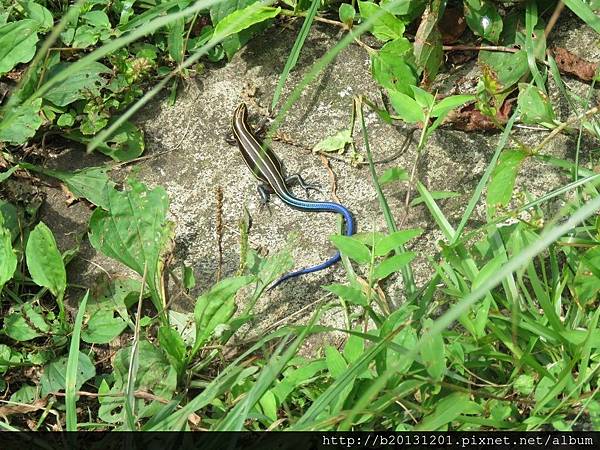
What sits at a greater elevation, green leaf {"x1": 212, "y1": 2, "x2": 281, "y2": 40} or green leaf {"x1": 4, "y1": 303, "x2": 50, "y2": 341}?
green leaf {"x1": 212, "y1": 2, "x2": 281, "y2": 40}

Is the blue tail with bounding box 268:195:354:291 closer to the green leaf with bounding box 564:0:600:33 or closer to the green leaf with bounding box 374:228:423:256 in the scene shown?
the green leaf with bounding box 374:228:423:256

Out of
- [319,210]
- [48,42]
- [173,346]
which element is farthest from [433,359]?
[48,42]

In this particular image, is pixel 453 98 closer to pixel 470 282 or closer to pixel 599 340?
pixel 470 282

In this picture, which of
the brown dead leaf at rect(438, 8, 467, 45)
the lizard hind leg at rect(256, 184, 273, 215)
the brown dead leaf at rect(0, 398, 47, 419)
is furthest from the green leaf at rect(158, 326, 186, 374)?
the brown dead leaf at rect(438, 8, 467, 45)

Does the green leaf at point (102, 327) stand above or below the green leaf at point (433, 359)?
below

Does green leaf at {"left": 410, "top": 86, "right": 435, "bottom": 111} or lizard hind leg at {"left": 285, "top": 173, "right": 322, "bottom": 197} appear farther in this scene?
lizard hind leg at {"left": 285, "top": 173, "right": 322, "bottom": 197}

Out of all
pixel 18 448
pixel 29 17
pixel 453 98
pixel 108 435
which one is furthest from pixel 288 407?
pixel 29 17

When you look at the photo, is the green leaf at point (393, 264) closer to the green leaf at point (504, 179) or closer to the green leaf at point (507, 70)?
the green leaf at point (504, 179)

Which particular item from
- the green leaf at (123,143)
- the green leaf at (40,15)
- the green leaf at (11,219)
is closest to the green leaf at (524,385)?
the green leaf at (123,143)
